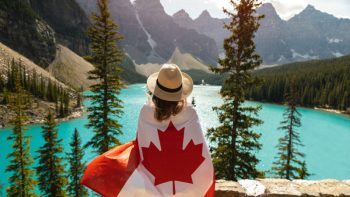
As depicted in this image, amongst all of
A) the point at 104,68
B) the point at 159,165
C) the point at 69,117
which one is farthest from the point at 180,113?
the point at 69,117

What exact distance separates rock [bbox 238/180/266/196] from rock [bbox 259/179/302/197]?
4.4 inches

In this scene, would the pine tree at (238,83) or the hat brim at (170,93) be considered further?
the pine tree at (238,83)

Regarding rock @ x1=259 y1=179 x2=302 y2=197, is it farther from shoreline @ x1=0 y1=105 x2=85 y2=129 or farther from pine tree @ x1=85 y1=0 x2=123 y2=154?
shoreline @ x1=0 y1=105 x2=85 y2=129

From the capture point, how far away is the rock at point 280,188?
19.9 feet

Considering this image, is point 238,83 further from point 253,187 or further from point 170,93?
point 170,93

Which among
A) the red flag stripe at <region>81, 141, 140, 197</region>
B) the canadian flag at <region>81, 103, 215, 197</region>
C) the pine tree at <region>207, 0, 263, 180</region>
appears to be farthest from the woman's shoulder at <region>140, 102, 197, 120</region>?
the pine tree at <region>207, 0, 263, 180</region>

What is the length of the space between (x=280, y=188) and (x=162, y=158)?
3681 millimetres

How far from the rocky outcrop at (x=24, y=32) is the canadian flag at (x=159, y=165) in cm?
16304

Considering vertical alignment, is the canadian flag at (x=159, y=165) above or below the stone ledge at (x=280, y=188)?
above

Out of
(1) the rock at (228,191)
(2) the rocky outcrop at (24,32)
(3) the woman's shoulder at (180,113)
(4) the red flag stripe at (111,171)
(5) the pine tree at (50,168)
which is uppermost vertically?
(2) the rocky outcrop at (24,32)

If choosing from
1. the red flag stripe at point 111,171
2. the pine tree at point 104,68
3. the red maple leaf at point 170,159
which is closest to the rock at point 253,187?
the red maple leaf at point 170,159

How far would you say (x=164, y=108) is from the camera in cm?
380

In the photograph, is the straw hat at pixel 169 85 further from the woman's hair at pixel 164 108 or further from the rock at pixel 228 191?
the rock at pixel 228 191

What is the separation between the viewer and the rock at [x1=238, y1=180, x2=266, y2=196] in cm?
605
